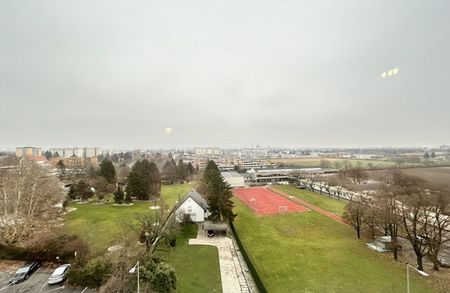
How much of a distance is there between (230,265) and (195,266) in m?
2.73

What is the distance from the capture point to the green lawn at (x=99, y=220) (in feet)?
76.9

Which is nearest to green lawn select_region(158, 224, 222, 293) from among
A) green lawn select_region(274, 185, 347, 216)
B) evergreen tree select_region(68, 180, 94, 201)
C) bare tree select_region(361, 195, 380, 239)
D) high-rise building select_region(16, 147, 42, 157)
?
bare tree select_region(361, 195, 380, 239)

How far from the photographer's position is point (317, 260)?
1991 cm

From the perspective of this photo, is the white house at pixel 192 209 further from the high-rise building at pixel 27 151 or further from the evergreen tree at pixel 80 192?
the high-rise building at pixel 27 151

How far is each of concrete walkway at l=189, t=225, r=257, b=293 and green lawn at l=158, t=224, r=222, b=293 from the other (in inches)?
18.5

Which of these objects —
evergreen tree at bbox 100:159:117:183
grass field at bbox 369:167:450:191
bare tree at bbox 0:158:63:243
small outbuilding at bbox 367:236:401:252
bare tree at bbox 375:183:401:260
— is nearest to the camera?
grass field at bbox 369:167:450:191

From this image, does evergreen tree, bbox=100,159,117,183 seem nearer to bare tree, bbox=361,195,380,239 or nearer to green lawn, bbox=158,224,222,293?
green lawn, bbox=158,224,222,293

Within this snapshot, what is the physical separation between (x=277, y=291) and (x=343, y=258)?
800cm

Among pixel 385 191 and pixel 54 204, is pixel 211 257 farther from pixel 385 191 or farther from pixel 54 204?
pixel 54 204

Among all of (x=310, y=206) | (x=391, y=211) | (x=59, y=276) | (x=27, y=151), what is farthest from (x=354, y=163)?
(x=27, y=151)

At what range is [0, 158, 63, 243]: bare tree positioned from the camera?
76.0 ft

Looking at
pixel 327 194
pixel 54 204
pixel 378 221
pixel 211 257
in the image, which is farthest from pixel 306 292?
pixel 327 194

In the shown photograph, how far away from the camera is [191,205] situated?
31172mm

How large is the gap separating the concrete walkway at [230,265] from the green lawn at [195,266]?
1.54 ft
